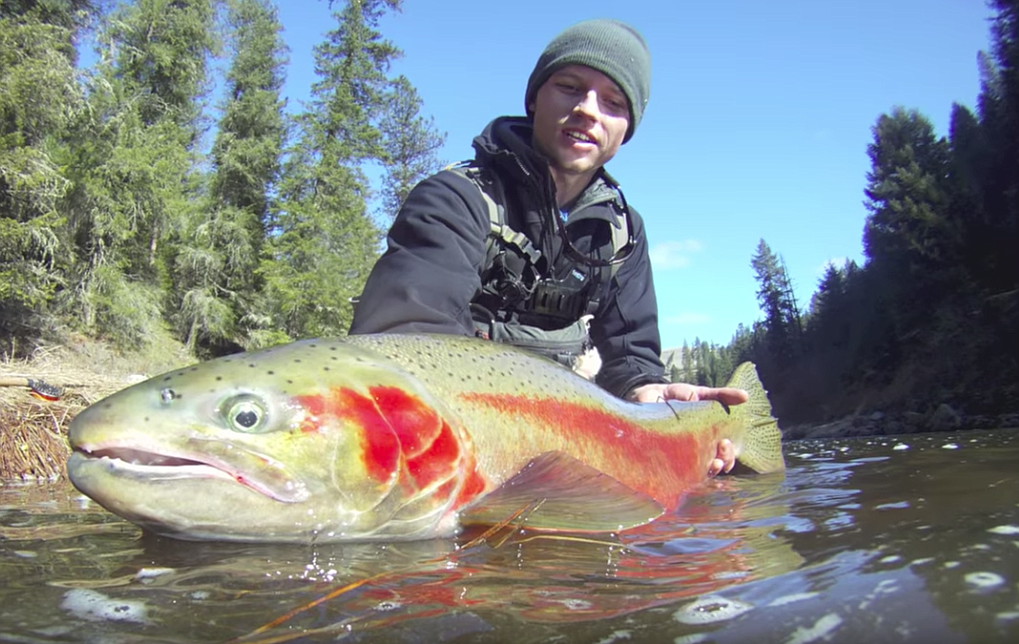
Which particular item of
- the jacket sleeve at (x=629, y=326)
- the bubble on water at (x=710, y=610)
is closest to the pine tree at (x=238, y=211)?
the jacket sleeve at (x=629, y=326)

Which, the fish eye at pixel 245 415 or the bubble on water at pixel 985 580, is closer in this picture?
the bubble on water at pixel 985 580

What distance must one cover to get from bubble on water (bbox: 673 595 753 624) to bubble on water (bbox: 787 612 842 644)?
5.2 inches

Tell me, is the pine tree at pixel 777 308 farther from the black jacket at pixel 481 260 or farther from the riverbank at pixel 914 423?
the black jacket at pixel 481 260

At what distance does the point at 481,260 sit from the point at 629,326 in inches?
55.9

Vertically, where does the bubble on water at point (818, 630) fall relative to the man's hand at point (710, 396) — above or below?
below

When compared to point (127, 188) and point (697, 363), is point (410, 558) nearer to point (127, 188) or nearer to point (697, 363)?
point (127, 188)

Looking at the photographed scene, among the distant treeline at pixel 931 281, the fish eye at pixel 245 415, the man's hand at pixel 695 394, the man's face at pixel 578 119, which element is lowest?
the fish eye at pixel 245 415

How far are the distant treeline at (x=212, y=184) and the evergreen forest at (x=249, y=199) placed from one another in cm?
7

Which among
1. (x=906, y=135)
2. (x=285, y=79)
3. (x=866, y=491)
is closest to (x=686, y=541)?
(x=866, y=491)

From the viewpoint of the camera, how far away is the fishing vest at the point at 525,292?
379 cm

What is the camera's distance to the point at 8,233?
14242mm

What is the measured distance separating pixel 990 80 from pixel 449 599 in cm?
5231

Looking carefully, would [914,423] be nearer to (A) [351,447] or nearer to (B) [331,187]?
(B) [331,187]

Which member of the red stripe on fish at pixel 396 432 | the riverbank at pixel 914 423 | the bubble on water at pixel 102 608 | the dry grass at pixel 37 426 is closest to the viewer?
the bubble on water at pixel 102 608
